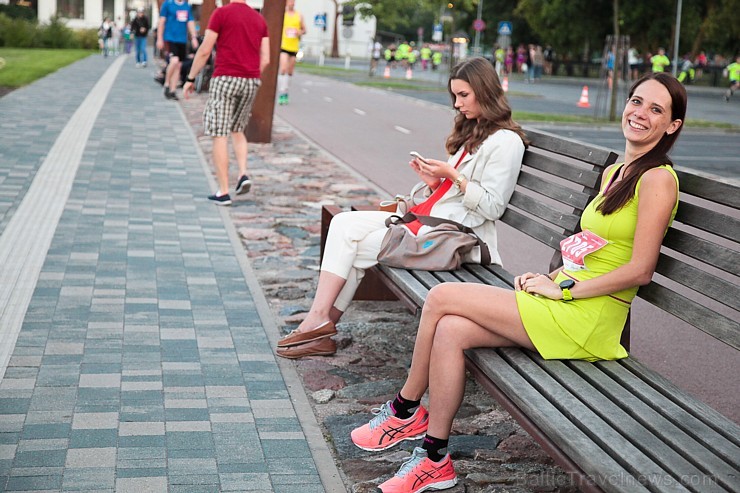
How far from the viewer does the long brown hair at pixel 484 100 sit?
5.17m

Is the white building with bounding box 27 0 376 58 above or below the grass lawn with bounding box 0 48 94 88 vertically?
above

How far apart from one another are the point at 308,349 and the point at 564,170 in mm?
1546

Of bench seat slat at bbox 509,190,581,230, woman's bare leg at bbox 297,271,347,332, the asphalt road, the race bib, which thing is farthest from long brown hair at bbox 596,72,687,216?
woman's bare leg at bbox 297,271,347,332

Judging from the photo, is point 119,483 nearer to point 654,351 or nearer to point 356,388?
point 356,388

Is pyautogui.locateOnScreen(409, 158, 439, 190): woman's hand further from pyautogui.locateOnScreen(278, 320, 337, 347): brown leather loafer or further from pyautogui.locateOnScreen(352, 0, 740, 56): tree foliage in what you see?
pyautogui.locateOnScreen(352, 0, 740, 56): tree foliage

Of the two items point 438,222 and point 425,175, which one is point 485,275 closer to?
point 438,222

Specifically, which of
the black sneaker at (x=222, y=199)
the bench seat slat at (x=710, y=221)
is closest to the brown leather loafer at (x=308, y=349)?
the bench seat slat at (x=710, y=221)

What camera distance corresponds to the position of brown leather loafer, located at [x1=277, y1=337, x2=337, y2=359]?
5242 mm

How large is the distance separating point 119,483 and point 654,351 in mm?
→ 3289

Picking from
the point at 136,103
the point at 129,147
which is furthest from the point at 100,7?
the point at 129,147

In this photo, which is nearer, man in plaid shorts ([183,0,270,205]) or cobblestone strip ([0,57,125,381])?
cobblestone strip ([0,57,125,381])

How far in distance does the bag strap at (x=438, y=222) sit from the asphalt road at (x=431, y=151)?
1.12 metres

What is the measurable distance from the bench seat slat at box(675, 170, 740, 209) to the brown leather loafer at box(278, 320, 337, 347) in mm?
1913

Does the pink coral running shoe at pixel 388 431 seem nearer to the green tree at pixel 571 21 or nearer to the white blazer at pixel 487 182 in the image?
the white blazer at pixel 487 182
